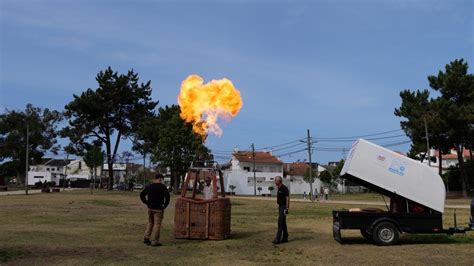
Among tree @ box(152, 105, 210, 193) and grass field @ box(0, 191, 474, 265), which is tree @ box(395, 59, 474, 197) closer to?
tree @ box(152, 105, 210, 193)

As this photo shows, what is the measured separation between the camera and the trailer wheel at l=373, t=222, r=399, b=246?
1335 centimetres

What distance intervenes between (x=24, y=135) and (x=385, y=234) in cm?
9065

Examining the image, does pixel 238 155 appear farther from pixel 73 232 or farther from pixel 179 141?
pixel 73 232

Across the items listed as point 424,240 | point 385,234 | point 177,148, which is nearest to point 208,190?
point 385,234

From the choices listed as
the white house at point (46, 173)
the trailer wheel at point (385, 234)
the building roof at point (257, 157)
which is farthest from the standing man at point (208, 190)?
the white house at point (46, 173)

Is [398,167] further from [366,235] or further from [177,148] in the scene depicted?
[177,148]

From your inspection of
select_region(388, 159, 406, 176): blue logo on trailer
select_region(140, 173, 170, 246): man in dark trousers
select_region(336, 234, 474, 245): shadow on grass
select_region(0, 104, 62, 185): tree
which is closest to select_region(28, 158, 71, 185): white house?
select_region(0, 104, 62, 185): tree

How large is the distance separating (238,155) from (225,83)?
87.5 metres

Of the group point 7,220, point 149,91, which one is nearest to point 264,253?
point 7,220

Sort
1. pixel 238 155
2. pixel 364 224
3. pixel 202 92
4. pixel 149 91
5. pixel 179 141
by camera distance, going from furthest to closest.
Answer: pixel 238 155
pixel 149 91
pixel 179 141
pixel 202 92
pixel 364 224

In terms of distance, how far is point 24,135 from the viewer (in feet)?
306

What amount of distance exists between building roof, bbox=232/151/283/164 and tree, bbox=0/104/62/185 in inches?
1437

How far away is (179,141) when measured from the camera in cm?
4772

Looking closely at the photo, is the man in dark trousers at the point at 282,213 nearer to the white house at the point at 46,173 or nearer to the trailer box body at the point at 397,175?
the trailer box body at the point at 397,175
